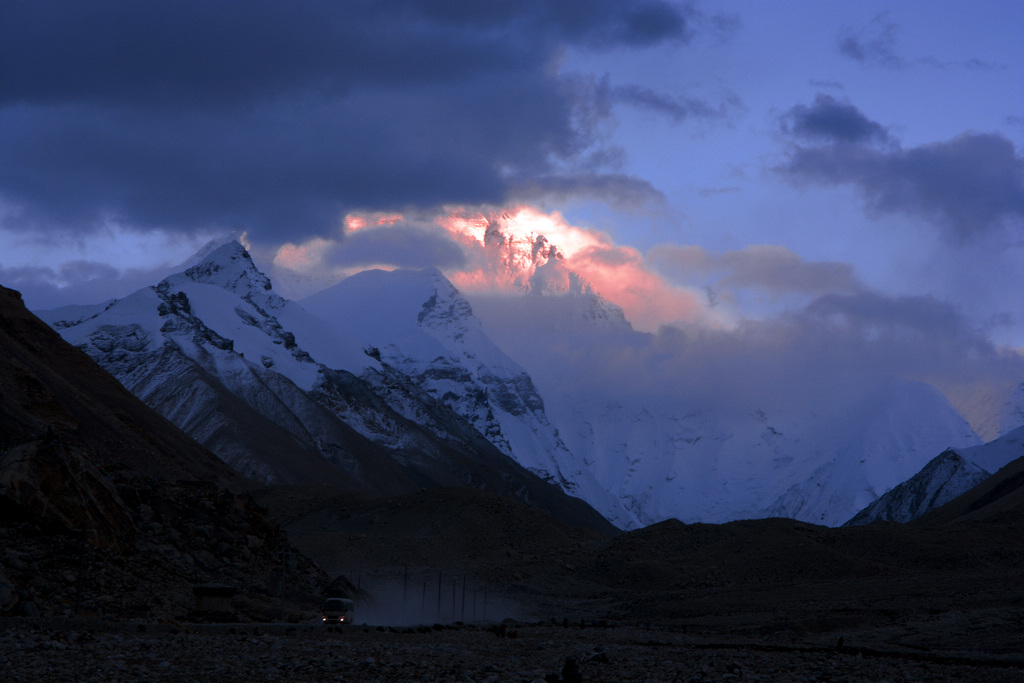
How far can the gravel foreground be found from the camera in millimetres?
22656

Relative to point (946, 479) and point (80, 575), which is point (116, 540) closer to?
point (80, 575)

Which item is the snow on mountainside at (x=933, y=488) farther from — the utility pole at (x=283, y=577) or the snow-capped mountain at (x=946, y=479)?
the utility pole at (x=283, y=577)

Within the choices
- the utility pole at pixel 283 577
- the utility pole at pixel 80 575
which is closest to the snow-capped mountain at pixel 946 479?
the utility pole at pixel 283 577

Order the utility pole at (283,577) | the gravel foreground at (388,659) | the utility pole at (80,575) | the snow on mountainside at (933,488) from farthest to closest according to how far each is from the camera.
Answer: the snow on mountainside at (933,488)
the utility pole at (283,577)
the utility pole at (80,575)
the gravel foreground at (388,659)

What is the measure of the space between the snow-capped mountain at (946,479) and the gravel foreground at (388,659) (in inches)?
5133

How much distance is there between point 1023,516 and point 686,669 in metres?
59.3

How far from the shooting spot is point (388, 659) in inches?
1056

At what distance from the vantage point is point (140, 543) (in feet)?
131

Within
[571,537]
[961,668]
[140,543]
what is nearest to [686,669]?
[961,668]

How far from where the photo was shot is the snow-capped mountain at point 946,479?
15488 cm

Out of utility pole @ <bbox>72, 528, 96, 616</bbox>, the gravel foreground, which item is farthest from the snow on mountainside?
utility pole @ <bbox>72, 528, 96, 616</bbox>

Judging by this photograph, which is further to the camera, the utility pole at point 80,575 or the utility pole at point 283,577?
the utility pole at point 283,577

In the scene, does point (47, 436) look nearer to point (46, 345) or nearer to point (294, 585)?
point (294, 585)

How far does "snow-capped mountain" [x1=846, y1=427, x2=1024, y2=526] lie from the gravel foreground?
428ft
